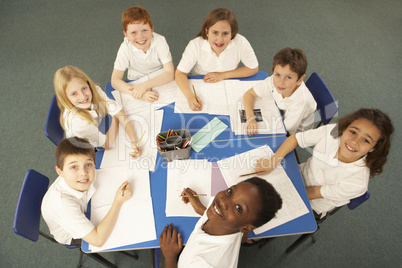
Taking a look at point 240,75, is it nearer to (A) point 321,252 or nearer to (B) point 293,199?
(B) point 293,199

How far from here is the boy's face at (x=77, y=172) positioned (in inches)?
49.6

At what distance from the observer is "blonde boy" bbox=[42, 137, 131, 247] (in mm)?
1161

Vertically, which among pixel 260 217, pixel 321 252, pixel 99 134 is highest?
pixel 99 134

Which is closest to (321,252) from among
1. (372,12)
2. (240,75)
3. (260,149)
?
(260,149)

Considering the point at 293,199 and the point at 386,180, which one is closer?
the point at 293,199

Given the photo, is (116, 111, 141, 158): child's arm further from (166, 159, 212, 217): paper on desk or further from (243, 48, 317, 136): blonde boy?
(243, 48, 317, 136): blonde boy

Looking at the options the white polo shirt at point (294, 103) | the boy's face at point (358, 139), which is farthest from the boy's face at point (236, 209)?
the white polo shirt at point (294, 103)

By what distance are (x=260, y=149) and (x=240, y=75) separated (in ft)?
2.21

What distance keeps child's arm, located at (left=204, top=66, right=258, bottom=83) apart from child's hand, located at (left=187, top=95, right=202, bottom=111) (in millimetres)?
236

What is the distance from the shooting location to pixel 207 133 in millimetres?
1511

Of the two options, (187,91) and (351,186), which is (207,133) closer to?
(187,91)

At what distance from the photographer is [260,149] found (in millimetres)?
1464

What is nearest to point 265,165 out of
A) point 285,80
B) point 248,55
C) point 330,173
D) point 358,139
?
point 330,173

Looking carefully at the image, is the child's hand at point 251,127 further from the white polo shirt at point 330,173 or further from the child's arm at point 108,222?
the child's arm at point 108,222
